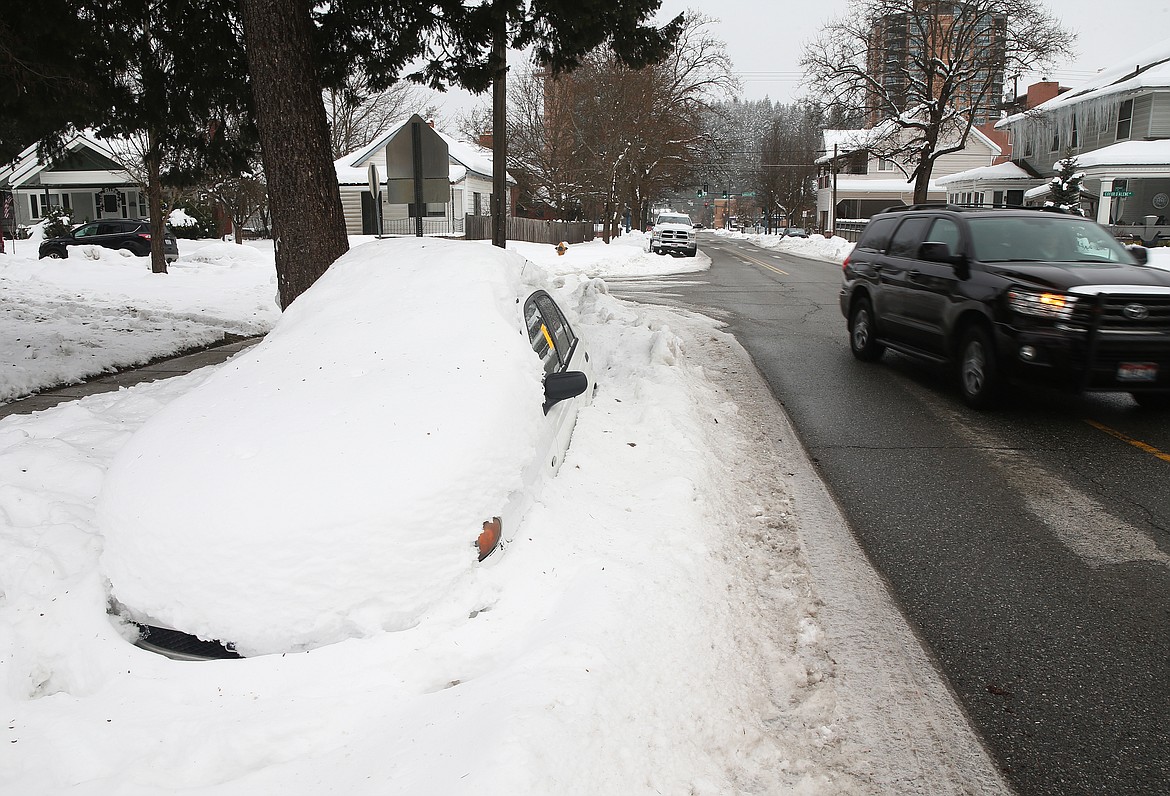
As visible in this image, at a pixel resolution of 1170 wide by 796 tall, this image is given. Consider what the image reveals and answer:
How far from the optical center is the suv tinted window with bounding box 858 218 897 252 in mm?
10164

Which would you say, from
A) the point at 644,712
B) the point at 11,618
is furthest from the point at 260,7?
the point at 644,712

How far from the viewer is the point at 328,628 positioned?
3141mm

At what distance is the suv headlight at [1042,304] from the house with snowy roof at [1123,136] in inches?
1191

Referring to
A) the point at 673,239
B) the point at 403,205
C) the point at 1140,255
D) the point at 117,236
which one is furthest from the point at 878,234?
the point at 403,205

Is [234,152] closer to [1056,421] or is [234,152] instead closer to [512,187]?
[1056,421]

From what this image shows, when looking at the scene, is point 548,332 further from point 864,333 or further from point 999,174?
point 999,174

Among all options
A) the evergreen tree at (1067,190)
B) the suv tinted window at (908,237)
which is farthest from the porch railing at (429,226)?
the suv tinted window at (908,237)

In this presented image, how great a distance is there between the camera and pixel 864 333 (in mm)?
10422

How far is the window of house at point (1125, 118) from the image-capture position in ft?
127

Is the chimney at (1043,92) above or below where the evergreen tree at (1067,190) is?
above

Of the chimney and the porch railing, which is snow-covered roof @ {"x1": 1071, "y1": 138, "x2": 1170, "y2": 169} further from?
the porch railing

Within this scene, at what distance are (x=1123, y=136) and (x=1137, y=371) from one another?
4006 centimetres

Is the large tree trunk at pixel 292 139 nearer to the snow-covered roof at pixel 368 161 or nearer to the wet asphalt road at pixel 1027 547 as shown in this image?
the wet asphalt road at pixel 1027 547

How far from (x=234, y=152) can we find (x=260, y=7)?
4.25m
